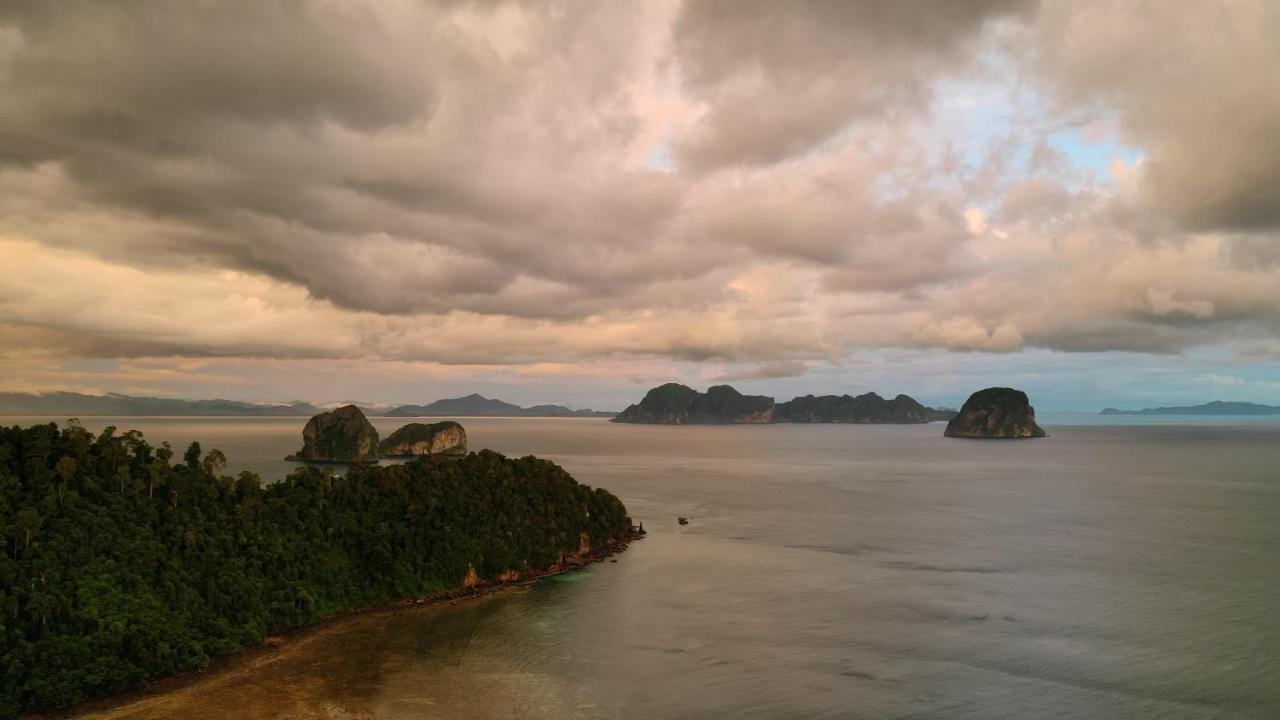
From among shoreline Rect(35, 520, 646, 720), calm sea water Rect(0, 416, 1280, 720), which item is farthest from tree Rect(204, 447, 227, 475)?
calm sea water Rect(0, 416, 1280, 720)

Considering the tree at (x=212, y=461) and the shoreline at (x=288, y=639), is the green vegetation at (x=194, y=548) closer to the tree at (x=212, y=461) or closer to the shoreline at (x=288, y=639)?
the tree at (x=212, y=461)

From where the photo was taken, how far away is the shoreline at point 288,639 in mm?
41562

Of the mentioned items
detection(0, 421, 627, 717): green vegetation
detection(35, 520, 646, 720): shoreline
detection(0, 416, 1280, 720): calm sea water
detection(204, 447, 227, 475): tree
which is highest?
detection(204, 447, 227, 475): tree

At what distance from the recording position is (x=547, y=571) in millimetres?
77188

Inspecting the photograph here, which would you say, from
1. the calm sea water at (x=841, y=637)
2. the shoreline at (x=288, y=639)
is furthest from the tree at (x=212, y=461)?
the calm sea water at (x=841, y=637)

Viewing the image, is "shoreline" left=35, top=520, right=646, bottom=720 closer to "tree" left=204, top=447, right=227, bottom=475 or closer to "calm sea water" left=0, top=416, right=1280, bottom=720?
"calm sea water" left=0, top=416, right=1280, bottom=720

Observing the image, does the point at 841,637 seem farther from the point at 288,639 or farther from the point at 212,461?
the point at 212,461

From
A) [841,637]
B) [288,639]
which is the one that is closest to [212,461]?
[288,639]

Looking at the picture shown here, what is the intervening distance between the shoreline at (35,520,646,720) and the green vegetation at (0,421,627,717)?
0.64m

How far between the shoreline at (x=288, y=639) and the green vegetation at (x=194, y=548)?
640 mm

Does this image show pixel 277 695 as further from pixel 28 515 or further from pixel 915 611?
pixel 915 611

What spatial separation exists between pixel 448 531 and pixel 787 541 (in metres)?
50.6

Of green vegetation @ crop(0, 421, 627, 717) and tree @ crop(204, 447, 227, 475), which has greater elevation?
tree @ crop(204, 447, 227, 475)

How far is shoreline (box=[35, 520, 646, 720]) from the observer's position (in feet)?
136
